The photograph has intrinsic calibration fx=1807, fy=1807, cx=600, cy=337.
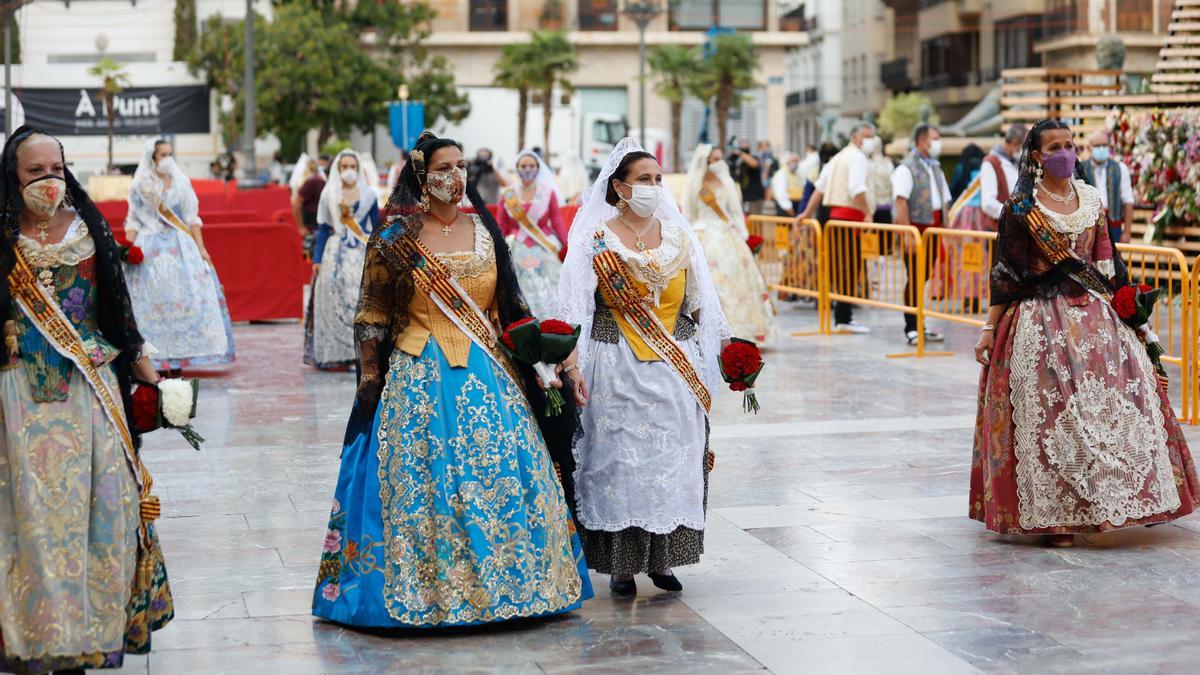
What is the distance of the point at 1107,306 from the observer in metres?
7.43

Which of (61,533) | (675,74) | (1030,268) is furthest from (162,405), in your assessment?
(675,74)

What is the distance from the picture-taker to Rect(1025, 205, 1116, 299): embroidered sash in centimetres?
734

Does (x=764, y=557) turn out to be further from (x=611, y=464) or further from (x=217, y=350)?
(x=217, y=350)

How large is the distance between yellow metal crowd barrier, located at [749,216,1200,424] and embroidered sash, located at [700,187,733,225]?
55.1 inches

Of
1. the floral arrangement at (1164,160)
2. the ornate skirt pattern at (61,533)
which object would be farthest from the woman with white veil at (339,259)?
the ornate skirt pattern at (61,533)

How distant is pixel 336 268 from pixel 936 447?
549cm

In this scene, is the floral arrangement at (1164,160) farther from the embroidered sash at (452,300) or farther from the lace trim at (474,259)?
the embroidered sash at (452,300)

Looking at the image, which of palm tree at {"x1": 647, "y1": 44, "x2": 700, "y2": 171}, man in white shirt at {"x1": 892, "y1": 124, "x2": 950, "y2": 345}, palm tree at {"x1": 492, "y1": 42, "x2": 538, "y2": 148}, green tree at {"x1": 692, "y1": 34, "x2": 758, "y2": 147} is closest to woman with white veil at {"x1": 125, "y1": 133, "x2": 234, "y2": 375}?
man in white shirt at {"x1": 892, "y1": 124, "x2": 950, "y2": 345}

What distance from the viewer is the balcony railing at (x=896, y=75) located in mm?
61062

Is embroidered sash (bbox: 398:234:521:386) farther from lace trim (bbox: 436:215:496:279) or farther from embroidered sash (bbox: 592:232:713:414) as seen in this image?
embroidered sash (bbox: 592:232:713:414)

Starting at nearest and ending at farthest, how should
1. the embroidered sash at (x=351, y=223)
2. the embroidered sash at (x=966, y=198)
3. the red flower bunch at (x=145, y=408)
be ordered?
the red flower bunch at (x=145, y=408)
the embroidered sash at (x=351, y=223)
the embroidered sash at (x=966, y=198)

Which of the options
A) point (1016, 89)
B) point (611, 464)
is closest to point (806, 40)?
point (1016, 89)

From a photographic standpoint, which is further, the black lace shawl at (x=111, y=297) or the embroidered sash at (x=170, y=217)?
the embroidered sash at (x=170, y=217)

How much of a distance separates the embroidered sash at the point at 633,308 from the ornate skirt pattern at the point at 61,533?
75.7 inches
